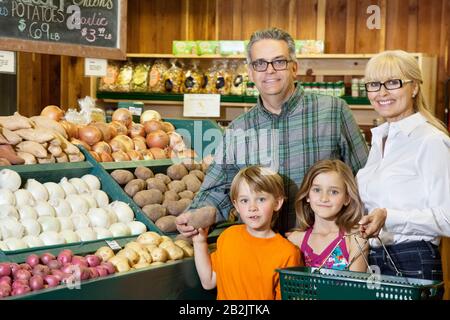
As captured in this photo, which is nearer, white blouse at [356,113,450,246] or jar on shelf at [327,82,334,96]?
white blouse at [356,113,450,246]

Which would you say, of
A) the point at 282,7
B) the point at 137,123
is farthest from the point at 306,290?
the point at 282,7

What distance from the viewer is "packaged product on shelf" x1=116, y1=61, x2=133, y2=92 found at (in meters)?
7.37

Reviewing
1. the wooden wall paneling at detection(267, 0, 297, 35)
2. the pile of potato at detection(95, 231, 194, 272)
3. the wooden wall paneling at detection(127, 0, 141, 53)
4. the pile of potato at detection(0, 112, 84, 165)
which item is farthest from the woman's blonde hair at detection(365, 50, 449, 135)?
the wooden wall paneling at detection(127, 0, 141, 53)

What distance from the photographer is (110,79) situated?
292 inches

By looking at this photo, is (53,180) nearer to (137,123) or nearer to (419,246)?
(137,123)

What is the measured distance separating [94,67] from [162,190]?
42.8 inches

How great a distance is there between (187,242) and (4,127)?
3.73 feet

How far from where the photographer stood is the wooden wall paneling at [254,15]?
A: 7586 mm

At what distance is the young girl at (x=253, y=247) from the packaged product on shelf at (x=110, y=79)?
4.65 metres

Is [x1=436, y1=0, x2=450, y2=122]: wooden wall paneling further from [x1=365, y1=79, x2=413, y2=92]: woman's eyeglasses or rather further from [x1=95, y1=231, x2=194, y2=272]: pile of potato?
[x1=365, y1=79, x2=413, y2=92]: woman's eyeglasses

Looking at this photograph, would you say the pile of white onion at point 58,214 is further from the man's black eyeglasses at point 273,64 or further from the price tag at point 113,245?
the man's black eyeglasses at point 273,64

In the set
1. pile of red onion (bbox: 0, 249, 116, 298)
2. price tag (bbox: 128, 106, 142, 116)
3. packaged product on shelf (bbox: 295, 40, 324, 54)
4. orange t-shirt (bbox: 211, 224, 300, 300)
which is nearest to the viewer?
pile of red onion (bbox: 0, 249, 116, 298)

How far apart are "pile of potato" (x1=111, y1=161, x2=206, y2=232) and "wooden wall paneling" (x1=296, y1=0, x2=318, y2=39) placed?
379cm

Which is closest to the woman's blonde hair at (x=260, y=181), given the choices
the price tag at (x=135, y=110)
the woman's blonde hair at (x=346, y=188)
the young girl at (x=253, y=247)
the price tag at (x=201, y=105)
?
the young girl at (x=253, y=247)
